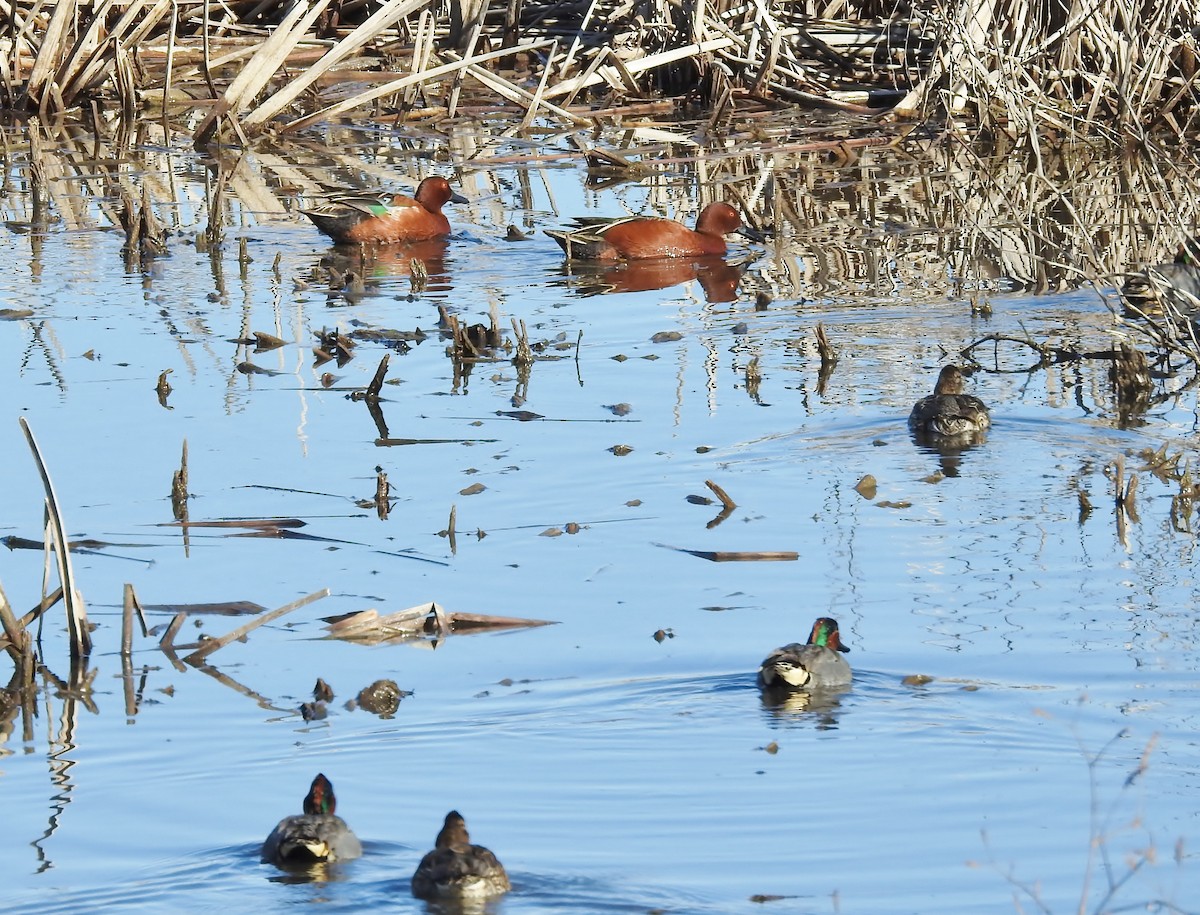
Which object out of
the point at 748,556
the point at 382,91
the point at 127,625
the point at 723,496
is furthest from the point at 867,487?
the point at 382,91

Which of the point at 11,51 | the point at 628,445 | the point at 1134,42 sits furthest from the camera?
the point at 11,51

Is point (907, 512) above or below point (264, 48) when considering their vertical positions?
below

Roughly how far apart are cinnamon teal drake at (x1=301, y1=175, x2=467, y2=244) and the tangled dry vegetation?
3040mm

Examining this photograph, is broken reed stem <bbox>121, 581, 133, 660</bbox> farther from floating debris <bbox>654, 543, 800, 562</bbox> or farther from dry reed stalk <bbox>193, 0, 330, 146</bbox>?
dry reed stalk <bbox>193, 0, 330, 146</bbox>

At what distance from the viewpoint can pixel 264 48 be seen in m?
18.2

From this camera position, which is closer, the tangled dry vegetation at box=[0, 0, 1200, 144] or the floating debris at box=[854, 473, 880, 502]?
the floating debris at box=[854, 473, 880, 502]

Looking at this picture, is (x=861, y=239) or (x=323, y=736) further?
(x=861, y=239)

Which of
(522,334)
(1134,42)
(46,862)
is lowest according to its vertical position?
(46,862)

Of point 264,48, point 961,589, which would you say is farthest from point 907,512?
point 264,48

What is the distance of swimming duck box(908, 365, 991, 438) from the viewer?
926 centimetres

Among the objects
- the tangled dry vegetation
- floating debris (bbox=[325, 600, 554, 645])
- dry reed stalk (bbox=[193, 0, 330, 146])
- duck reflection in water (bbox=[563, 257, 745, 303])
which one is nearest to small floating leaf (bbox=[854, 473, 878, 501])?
floating debris (bbox=[325, 600, 554, 645])

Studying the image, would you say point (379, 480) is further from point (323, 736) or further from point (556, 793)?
point (556, 793)

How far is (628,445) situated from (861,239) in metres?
5.85

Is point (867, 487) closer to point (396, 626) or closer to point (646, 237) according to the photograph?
point (396, 626)
